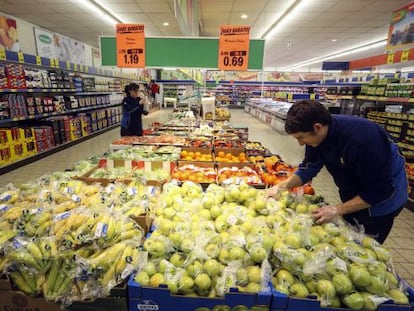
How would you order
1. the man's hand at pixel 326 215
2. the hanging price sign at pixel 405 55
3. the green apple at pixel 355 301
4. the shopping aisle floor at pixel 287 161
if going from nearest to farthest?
the green apple at pixel 355 301, the man's hand at pixel 326 215, the shopping aisle floor at pixel 287 161, the hanging price sign at pixel 405 55

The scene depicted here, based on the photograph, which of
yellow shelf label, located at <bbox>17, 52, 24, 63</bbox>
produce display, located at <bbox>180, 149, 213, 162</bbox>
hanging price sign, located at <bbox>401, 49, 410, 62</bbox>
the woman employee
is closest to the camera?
produce display, located at <bbox>180, 149, 213, 162</bbox>

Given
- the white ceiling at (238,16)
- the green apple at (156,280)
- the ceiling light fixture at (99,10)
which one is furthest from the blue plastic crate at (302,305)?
the ceiling light fixture at (99,10)

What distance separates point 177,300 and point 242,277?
0.32m

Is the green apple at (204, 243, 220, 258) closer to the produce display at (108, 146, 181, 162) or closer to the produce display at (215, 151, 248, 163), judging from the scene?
the produce display at (108, 146, 181, 162)

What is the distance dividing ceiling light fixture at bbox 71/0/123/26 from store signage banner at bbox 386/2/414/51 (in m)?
7.64

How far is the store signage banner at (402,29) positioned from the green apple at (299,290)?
20.2ft

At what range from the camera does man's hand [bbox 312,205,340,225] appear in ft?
5.39

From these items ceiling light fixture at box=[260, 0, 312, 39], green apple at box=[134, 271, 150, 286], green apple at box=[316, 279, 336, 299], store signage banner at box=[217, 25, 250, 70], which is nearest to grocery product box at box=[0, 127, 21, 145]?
store signage banner at box=[217, 25, 250, 70]

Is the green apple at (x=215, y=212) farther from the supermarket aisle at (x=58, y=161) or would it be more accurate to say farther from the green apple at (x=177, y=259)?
the supermarket aisle at (x=58, y=161)

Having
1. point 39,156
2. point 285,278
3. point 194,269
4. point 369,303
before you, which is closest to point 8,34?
point 39,156

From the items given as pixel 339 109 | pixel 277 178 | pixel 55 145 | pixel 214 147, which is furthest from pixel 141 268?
pixel 339 109

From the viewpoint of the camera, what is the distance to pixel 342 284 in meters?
1.20

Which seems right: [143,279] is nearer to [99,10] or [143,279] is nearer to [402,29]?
[402,29]

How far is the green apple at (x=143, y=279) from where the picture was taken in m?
1.27
